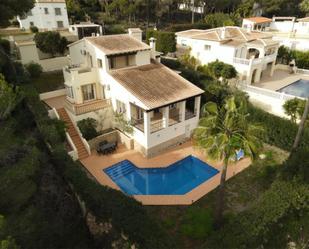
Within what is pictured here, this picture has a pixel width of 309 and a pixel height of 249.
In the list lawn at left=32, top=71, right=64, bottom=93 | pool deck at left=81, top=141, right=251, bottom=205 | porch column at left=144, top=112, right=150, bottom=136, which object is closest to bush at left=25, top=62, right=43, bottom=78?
lawn at left=32, top=71, right=64, bottom=93

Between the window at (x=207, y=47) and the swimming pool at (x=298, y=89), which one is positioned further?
the window at (x=207, y=47)

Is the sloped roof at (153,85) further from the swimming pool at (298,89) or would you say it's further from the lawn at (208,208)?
the swimming pool at (298,89)

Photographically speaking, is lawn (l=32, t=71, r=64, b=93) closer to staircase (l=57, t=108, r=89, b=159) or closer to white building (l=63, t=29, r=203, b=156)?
white building (l=63, t=29, r=203, b=156)

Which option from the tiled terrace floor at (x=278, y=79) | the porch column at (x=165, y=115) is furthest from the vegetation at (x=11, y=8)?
the tiled terrace floor at (x=278, y=79)

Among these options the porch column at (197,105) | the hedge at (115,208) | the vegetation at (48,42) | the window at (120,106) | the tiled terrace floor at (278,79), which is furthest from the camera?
the tiled terrace floor at (278,79)

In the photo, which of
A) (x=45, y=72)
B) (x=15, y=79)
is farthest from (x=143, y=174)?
(x=45, y=72)

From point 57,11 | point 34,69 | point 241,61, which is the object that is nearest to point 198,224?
point 241,61

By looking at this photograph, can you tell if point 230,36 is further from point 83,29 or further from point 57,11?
point 57,11
